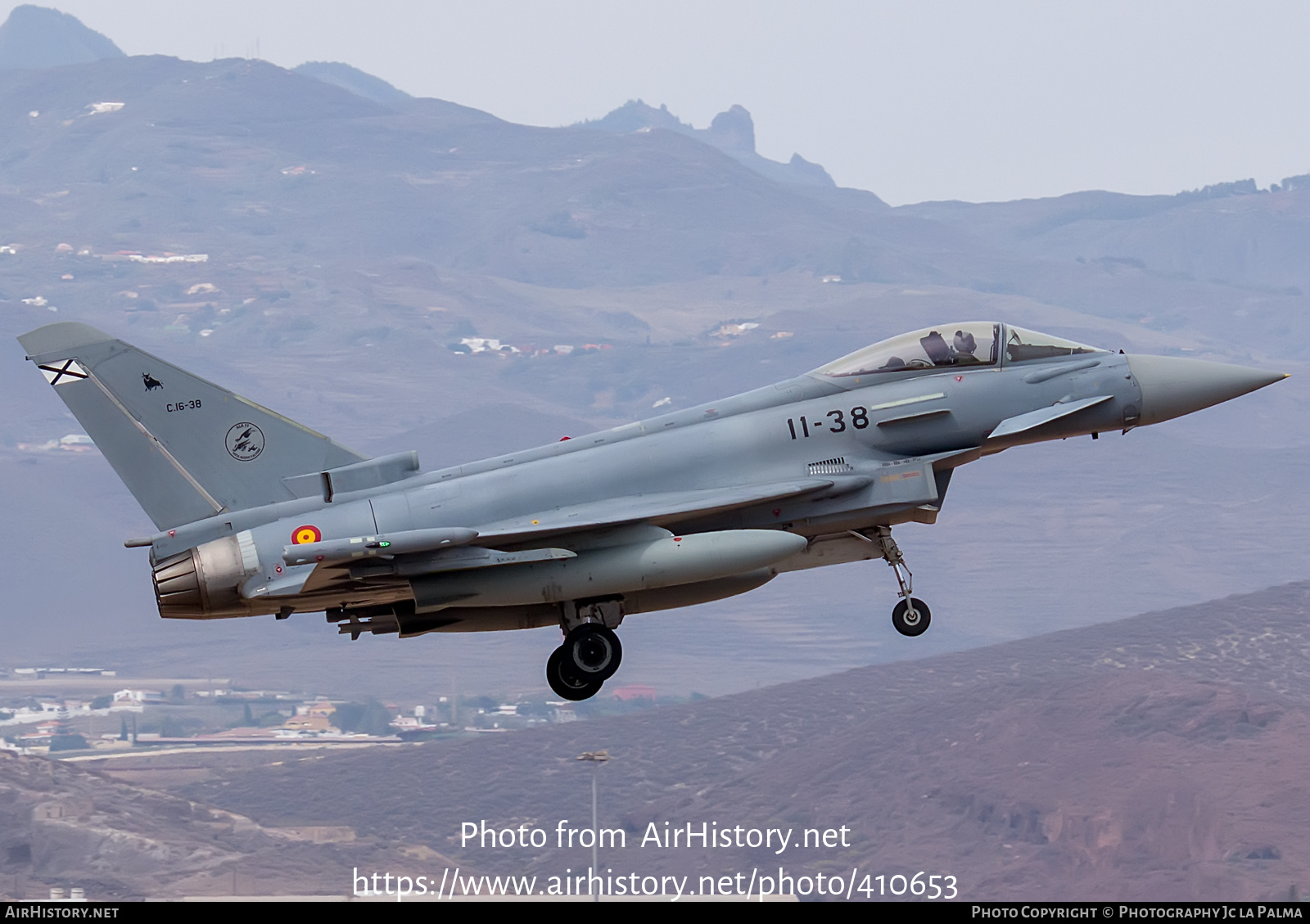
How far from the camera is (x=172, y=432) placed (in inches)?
1068

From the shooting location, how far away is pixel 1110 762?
177250 mm

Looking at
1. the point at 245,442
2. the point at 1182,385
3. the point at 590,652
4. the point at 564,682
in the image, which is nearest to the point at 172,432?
the point at 245,442

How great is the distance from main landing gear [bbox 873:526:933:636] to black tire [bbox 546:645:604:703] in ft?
13.7

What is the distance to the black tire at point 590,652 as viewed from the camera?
26.4 meters

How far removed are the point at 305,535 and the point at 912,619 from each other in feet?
27.2

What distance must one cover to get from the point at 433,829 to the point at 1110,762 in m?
65.1

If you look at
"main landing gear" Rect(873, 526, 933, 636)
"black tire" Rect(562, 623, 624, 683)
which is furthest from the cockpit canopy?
"black tire" Rect(562, 623, 624, 683)

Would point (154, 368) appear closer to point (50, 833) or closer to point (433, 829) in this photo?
point (50, 833)

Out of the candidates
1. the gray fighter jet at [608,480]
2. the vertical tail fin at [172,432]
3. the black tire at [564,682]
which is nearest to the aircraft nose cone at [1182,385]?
the gray fighter jet at [608,480]

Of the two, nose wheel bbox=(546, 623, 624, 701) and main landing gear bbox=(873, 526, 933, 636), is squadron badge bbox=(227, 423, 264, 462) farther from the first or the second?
main landing gear bbox=(873, 526, 933, 636)

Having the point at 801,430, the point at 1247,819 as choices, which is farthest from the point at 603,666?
the point at 1247,819

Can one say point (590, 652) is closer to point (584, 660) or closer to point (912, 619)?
point (584, 660)

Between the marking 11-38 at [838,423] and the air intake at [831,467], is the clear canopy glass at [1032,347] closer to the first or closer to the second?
the marking 11-38 at [838,423]
